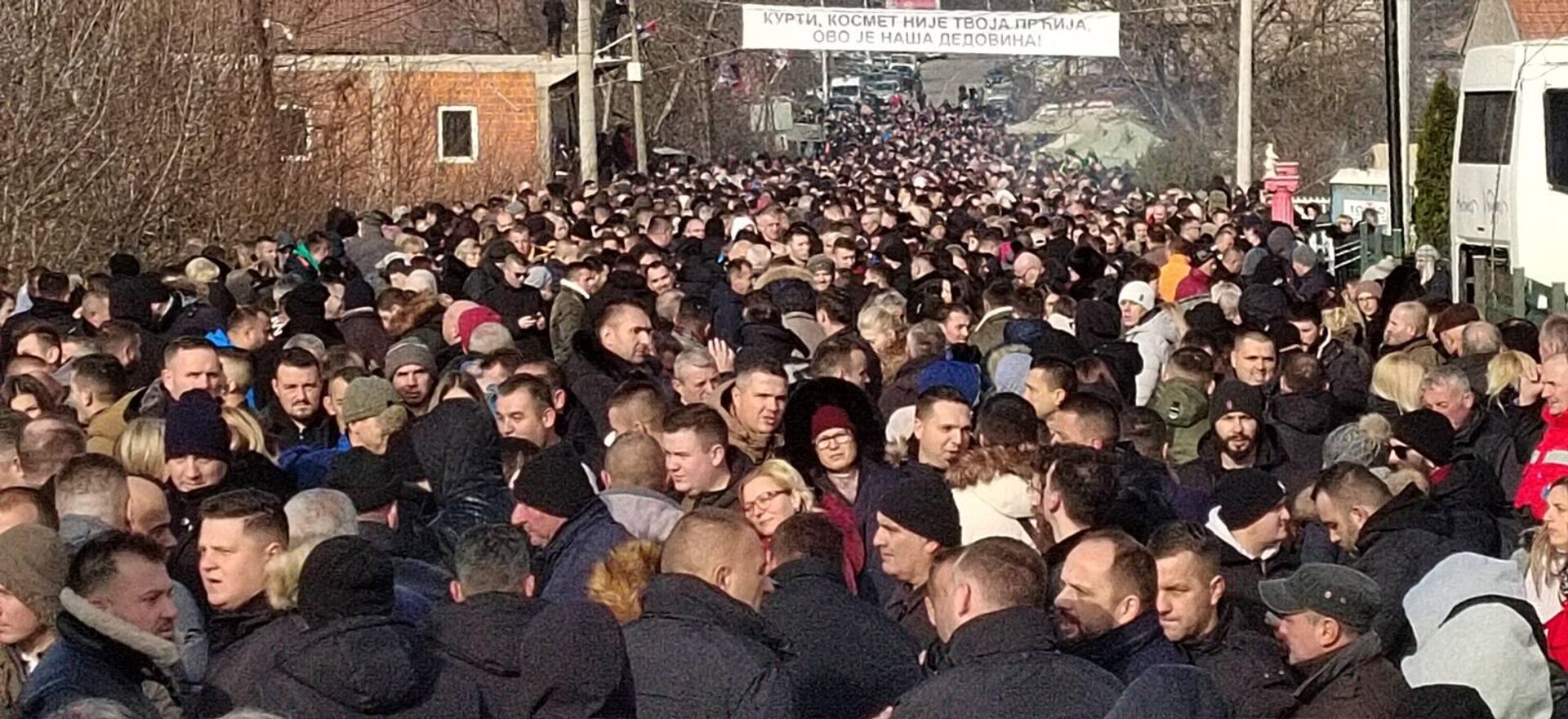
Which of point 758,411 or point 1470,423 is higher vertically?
point 758,411

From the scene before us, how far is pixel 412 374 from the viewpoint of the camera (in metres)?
10.7

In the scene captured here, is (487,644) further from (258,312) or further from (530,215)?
(530,215)

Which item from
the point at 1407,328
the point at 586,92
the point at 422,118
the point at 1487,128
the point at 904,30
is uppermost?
the point at 904,30

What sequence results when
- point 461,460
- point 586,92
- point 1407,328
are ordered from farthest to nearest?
1. point 586,92
2. point 1407,328
3. point 461,460

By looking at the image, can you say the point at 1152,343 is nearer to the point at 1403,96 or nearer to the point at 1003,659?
the point at 1003,659

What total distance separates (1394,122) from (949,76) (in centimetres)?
6657

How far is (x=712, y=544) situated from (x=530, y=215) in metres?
17.3

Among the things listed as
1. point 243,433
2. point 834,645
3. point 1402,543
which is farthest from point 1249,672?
point 243,433

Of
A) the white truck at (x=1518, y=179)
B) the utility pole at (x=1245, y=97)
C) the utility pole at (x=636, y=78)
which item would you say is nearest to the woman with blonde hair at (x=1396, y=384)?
the white truck at (x=1518, y=179)

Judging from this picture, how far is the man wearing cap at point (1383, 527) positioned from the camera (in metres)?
7.54

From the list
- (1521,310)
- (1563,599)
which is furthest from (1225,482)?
(1521,310)

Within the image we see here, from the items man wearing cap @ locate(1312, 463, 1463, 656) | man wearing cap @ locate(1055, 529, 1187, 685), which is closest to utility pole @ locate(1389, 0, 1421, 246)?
man wearing cap @ locate(1312, 463, 1463, 656)

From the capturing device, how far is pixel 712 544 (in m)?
6.04

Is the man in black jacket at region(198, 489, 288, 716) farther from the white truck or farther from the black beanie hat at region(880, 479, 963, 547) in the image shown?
the white truck
